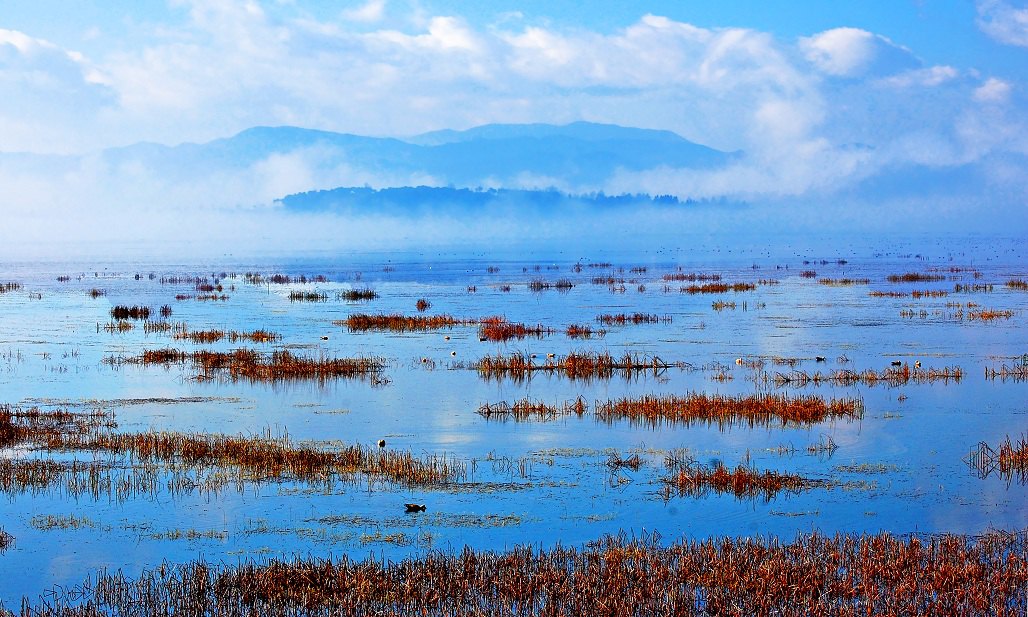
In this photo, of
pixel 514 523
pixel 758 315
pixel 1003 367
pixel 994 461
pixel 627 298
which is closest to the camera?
pixel 514 523

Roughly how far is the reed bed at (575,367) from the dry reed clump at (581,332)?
1067 cm

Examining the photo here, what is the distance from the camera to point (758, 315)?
63281 mm

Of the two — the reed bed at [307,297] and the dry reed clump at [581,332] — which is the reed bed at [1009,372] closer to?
the dry reed clump at [581,332]

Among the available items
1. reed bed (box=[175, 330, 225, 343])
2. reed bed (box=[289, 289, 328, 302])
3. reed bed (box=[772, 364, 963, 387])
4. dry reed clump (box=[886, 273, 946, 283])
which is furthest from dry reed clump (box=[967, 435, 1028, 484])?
dry reed clump (box=[886, 273, 946, 283])

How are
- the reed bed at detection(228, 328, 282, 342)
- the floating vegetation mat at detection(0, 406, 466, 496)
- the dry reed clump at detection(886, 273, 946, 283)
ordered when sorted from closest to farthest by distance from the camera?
the floating vegetation mat at detection(0, 406, 466, 496)
the reed bed at detection(228, 328, 282, 342)
the dry reed clump at detection(886, 273, 946, 283)

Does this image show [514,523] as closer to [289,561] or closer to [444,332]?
[289,561]

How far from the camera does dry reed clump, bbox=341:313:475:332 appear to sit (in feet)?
186

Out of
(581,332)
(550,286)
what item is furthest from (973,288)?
(581,332)

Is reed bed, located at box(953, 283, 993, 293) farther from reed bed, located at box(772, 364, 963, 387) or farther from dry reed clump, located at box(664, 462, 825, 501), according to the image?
dry reed clump, located at box(664, 462, 825, 501)

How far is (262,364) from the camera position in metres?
40.3

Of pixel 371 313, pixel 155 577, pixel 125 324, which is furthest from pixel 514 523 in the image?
pixel 371 313

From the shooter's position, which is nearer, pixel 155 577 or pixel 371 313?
pixel 155 577

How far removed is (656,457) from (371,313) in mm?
44338

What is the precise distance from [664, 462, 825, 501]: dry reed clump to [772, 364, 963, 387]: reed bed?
1339 cm
